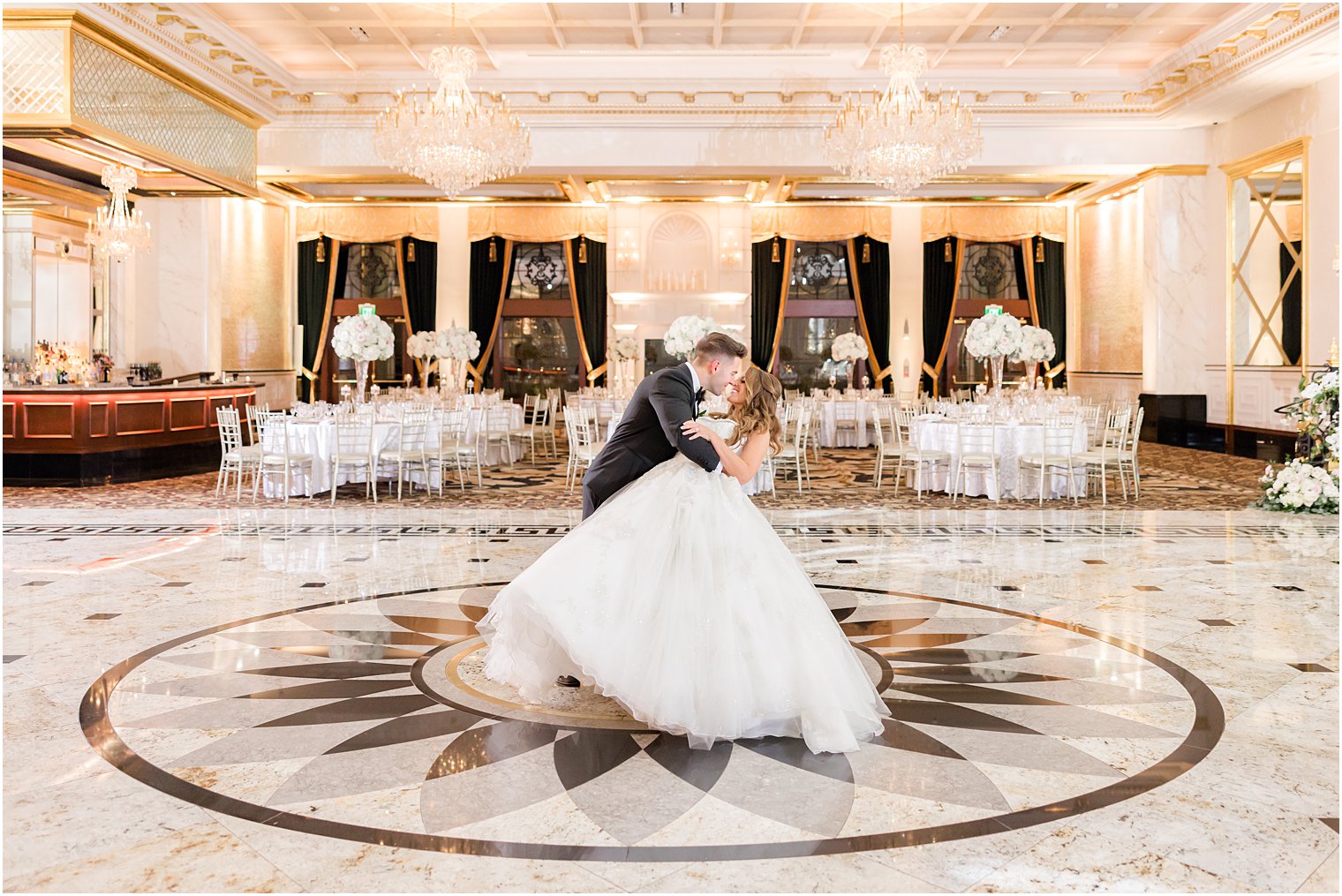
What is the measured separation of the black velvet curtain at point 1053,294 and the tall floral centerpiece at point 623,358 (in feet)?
22.8

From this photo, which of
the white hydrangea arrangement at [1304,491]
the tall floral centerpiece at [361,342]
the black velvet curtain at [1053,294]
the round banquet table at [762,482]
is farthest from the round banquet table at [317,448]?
the black velvet curtain at [1053,294]

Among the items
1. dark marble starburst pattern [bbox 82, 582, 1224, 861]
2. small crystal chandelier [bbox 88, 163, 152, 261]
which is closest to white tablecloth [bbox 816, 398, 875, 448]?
small crystal chandelier [bbox 88, 163, 152, 261]

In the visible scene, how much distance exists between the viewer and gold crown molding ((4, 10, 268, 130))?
9.05 metres

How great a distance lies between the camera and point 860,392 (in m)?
15.8

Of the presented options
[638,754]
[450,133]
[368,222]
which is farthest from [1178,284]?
[638,754]

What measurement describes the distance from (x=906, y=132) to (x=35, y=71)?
7.79m

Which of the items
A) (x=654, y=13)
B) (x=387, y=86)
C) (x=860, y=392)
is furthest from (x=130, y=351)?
(x=860, y=392)

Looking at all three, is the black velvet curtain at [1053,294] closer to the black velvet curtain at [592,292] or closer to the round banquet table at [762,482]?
the black velvet curtain at [592,292]

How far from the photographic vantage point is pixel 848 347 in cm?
1650

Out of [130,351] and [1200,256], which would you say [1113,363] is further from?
[130,351]

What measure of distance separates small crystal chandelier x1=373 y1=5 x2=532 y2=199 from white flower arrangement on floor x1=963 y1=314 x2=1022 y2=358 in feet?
16.3

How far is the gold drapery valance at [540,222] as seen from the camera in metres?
17.5

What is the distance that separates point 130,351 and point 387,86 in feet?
16.4

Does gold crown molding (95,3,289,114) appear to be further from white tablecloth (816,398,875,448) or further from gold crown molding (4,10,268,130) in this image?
white tablecloth (816,398,875,448)
